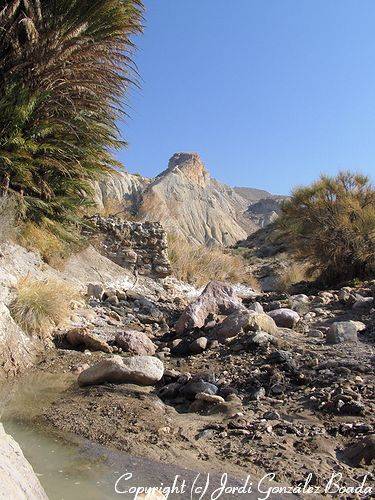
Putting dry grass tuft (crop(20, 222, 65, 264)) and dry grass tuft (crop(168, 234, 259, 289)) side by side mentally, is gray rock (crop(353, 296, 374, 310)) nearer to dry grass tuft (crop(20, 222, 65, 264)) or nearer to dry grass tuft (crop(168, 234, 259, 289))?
dry grass tuft (crop(168, 234, 259, 289))

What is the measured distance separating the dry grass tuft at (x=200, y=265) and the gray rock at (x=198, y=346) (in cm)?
460

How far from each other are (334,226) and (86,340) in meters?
8.10

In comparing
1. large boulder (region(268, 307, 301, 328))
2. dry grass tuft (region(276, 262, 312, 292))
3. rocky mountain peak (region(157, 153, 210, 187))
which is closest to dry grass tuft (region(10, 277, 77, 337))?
large boulder (region(268, 307, 301, 328))

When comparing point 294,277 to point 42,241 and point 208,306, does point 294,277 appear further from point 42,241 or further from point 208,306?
point 42,241

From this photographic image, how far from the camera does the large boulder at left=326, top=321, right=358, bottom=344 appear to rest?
579 cm

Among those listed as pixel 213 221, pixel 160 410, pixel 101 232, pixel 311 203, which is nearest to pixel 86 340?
pixel 160 410

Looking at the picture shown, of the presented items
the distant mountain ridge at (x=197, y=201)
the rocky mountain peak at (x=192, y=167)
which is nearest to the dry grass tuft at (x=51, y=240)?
the distant mountain ridge at (x=197, y=201)

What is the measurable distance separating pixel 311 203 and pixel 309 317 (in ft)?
20.4

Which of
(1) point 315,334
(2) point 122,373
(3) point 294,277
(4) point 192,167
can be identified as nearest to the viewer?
(2) point 122,373

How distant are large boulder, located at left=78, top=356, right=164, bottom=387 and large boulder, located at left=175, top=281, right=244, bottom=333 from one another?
81.3 inches

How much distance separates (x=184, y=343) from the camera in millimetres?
6059

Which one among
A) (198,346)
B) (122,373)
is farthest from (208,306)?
(122,373)

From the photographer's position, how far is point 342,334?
19.2 feet

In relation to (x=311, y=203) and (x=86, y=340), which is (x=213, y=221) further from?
(x=86, y=340)
